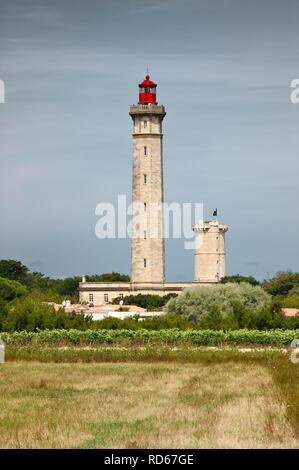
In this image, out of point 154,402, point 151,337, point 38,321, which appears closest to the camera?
point 154,402

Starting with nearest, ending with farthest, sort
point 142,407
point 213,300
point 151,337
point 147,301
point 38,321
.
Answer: point 142,407, point 151,337, point 38,321, point 213,300, point 147,301

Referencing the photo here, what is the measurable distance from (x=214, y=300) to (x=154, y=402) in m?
44.7

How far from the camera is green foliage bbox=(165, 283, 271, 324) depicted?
66312 millimetres

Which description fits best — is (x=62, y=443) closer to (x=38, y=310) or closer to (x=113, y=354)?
(x=113, y=354)

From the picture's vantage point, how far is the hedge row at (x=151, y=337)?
42.3 meters

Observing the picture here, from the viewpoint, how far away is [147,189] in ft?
325

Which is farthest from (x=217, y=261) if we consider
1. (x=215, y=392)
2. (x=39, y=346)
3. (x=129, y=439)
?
(x=129, y=439)

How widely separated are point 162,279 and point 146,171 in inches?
405

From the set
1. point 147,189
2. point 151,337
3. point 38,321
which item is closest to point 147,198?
point 147,189

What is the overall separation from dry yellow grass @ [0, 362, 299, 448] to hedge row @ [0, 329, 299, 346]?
33.6ft

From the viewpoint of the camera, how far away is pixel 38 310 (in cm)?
5247

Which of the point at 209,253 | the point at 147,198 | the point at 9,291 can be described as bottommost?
the point at 9,291

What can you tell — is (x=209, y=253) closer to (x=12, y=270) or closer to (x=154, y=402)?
(x=12, y=270)

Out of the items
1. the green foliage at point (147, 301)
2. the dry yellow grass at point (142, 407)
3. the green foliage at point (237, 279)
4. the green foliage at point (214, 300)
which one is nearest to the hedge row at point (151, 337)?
the dry yellow grass at point (142, 407)
